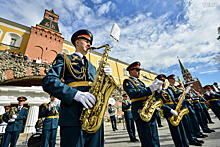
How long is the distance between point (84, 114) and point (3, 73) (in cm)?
1538

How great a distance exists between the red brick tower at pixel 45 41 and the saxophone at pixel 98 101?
63.2 ft

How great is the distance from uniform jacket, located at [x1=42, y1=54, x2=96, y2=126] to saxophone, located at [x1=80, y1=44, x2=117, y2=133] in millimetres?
104

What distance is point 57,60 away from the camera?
1.79m

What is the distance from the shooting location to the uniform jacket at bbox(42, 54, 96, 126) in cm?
143

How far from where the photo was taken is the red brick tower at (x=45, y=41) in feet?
57.2

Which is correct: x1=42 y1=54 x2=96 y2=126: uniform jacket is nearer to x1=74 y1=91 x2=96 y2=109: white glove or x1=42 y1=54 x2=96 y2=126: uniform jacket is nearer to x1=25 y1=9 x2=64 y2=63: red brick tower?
x1=74 y1=91 x2=96 y2=109: white glove

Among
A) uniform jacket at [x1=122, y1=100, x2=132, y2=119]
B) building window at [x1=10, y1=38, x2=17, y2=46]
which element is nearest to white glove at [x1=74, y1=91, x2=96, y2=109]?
uniform jacket at [x1=122, y1=100, x2=132, y2=119]

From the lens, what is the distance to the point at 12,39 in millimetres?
17766

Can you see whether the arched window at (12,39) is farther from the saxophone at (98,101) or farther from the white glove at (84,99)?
the white glove at (84,99)

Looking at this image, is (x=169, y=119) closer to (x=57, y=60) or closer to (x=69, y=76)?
(x=69, y=76)

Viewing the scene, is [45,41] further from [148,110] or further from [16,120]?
[148,110]

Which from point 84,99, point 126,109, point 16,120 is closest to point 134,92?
point 84,99

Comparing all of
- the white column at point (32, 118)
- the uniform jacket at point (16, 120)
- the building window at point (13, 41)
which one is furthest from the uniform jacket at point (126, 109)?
the building window at point (13, 41)

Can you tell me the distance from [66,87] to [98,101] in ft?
1.83
